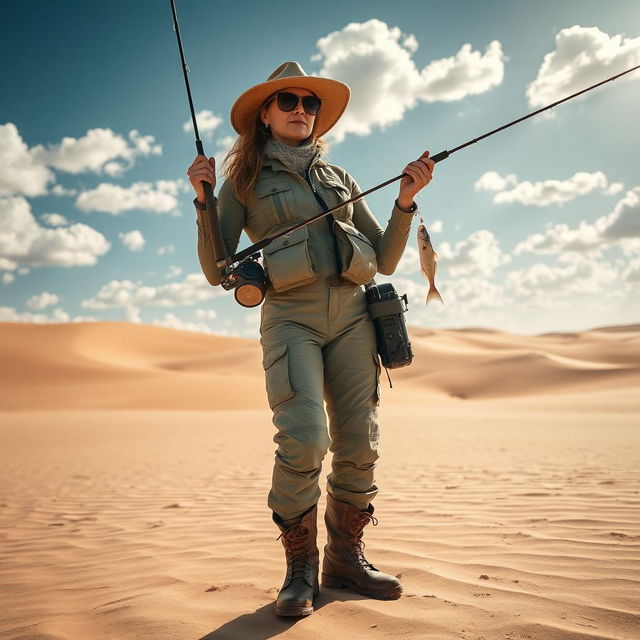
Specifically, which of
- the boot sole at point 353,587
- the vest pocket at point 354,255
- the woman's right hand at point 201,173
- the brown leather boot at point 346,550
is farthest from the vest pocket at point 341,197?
the boot sole at point 353,587

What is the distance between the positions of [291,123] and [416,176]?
2.40ft

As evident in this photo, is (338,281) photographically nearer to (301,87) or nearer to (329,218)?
(329,218)

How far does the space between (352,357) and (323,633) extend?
1183 millimetres

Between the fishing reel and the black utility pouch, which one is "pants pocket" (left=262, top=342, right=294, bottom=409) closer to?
the fishing reel

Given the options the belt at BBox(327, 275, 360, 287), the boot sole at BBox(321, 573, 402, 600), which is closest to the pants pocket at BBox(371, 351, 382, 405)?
the belt at BBox(327, 275, 360, 287)

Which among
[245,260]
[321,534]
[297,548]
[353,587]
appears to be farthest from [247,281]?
[321,534]

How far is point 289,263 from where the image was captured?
2.65 meters

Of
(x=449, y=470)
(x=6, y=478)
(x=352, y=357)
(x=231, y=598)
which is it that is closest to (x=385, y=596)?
(x=231, y=598)

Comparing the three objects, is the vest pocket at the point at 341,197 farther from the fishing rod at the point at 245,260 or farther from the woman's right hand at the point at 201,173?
the woman's right hand at the point at 201,173

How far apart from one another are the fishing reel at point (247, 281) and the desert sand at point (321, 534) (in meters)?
1.40

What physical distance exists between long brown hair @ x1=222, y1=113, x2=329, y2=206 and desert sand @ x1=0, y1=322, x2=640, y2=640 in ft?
6.63

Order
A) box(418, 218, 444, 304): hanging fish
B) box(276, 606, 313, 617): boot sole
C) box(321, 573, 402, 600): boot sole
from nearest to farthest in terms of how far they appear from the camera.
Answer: box(276, 606, 313, 617): boot sole, box(321, 573, 402, 600): boot sole, box(418, 218, 444, 304): hanging fish

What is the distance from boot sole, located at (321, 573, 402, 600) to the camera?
2625 millimetres

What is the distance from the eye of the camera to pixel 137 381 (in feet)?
85.2
